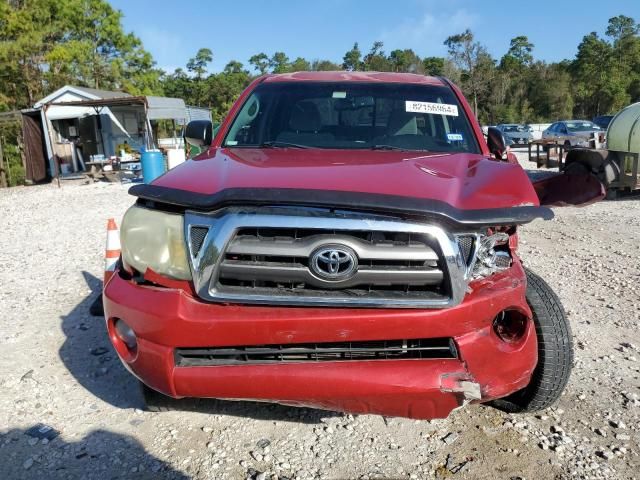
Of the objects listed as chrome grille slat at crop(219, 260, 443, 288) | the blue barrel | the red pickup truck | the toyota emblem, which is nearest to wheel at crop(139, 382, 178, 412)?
the red pickup truck

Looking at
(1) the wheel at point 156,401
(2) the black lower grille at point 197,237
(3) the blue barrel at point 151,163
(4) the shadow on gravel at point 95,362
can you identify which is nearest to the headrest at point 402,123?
(2) the black lower grille at point 197,237

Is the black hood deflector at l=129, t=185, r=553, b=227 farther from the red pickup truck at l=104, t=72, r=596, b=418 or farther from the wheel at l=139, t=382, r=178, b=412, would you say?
the wheel at l=139, t=382, r=178, b=412

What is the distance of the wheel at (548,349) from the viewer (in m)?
2.61

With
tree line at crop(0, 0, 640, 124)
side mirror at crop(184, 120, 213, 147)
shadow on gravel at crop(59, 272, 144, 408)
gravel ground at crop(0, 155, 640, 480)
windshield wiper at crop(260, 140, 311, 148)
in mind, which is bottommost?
gravel ground at crop(0, 155, 640, 480)

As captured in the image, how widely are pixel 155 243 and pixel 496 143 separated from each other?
7.55ft

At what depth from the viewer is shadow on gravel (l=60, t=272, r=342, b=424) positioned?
295cm

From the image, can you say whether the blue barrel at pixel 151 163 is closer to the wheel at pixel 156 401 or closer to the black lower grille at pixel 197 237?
the wheel at pixel 156 401

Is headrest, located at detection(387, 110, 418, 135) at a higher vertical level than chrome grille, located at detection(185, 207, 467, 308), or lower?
higher

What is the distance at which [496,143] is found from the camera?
3439 millimetres

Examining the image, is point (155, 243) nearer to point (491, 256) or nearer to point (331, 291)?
point (331, 291)

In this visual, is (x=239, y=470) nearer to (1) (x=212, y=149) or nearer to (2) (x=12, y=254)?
(1) (x=212, y=149)

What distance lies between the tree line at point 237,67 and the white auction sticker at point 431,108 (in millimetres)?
25759

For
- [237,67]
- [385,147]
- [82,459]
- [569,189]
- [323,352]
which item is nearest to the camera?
[323,352]

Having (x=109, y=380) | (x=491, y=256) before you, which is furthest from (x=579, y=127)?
(x=109, y=380)
